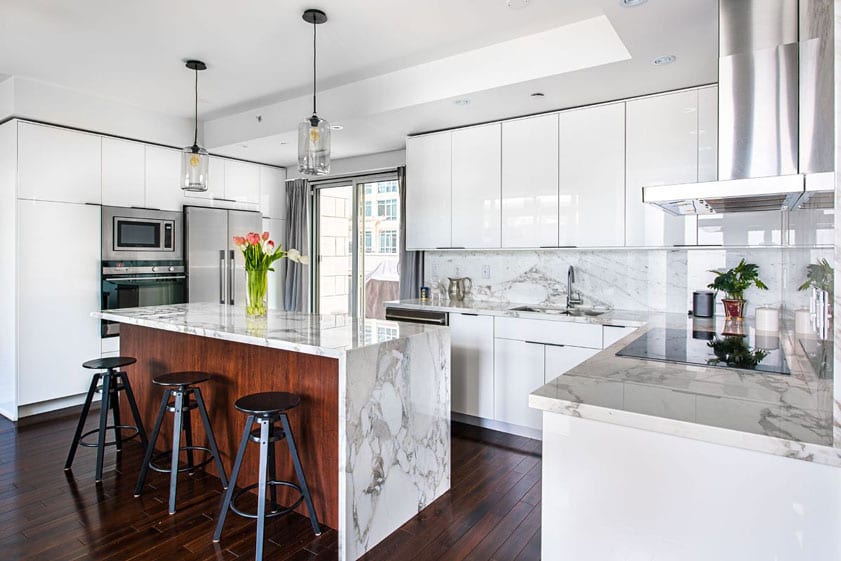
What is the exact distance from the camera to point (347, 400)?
2160mm

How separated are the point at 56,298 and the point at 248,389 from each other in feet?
8.30

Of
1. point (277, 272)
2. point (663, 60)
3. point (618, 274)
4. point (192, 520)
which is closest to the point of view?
point (192, 520)

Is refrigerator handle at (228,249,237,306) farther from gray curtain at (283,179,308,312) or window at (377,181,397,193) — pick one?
window at (377,181,397,193)

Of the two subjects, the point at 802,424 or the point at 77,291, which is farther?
the point at 77,291

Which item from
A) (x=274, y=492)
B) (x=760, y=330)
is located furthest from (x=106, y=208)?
(x=760, y=330)

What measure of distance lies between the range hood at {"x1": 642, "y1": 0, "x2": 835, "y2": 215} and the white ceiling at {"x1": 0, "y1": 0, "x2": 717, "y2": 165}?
0.79ft

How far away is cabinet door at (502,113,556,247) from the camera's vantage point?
151 inches

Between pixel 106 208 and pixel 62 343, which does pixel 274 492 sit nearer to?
pixel 62 343

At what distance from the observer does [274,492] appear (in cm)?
273

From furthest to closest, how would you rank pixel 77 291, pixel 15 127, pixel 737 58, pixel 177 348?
pixel 77 291 → pixel 15 127 → pixel 177 348 → pixel 737 58

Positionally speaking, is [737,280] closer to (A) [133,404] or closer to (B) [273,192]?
(A) [133,404]

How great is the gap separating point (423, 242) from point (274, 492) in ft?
8.28

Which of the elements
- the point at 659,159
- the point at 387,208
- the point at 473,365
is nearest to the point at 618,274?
the point at 659,159

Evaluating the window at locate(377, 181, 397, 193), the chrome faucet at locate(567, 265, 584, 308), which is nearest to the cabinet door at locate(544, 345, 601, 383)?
the chrome faucet at locate(567, 265, 584, 308)
